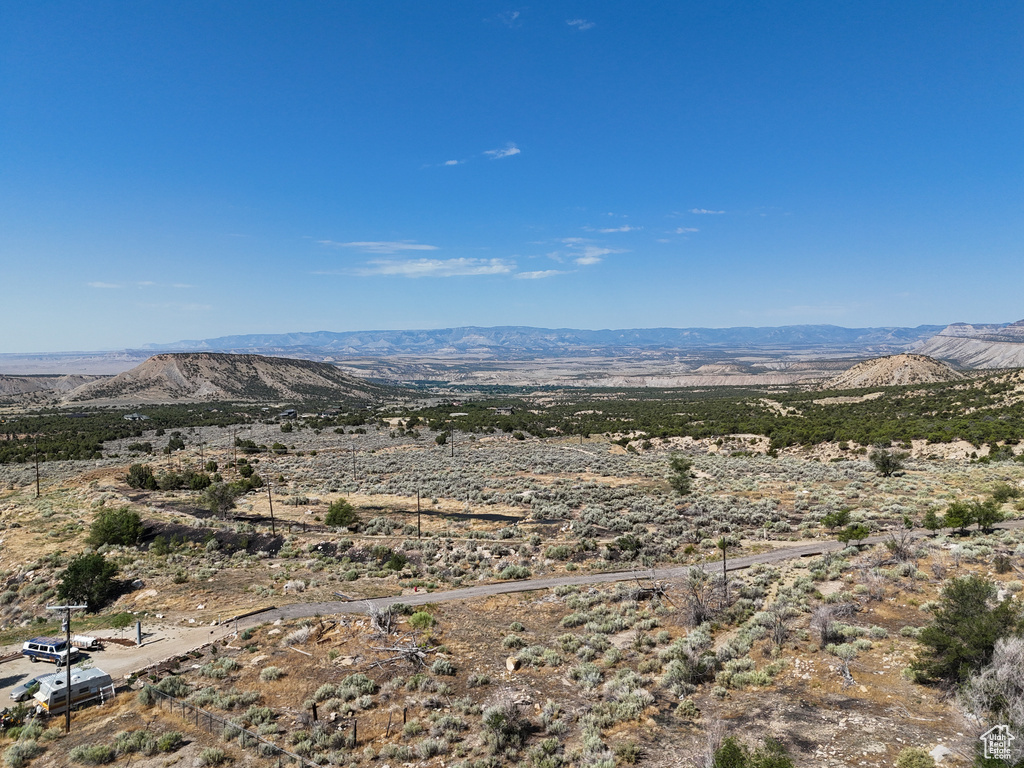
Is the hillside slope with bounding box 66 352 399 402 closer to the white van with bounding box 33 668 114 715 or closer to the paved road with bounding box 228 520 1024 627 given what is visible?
the paved road with bounding box 228 520 1024 627

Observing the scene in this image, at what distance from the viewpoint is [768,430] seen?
65.4m

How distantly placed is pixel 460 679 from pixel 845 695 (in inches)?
409

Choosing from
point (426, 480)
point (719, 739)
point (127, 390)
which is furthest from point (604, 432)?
point (127, 390)


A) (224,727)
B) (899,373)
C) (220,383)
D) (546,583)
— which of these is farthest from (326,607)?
(220,383)

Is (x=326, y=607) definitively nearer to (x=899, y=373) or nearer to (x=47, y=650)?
(x=47, y=650)

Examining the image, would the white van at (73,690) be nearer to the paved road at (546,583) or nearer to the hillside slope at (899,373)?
the paved road at (546,583)

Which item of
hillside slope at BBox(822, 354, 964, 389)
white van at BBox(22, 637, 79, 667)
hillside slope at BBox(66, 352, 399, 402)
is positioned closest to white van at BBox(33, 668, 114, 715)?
white van at BBox(22, 637, 79, 667)

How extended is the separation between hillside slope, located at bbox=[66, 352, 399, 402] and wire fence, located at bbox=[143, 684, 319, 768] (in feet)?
511

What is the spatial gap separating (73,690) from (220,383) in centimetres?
17194

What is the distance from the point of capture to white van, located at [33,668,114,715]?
50.1 feet

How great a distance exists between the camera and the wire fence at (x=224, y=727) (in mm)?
12586

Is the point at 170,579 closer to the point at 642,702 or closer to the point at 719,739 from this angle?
the point at 642,702

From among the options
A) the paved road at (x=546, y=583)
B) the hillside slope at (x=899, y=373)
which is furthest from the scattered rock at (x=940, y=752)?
the hillside slope at (x=899, y=373)

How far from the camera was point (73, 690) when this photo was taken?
15523 mm
